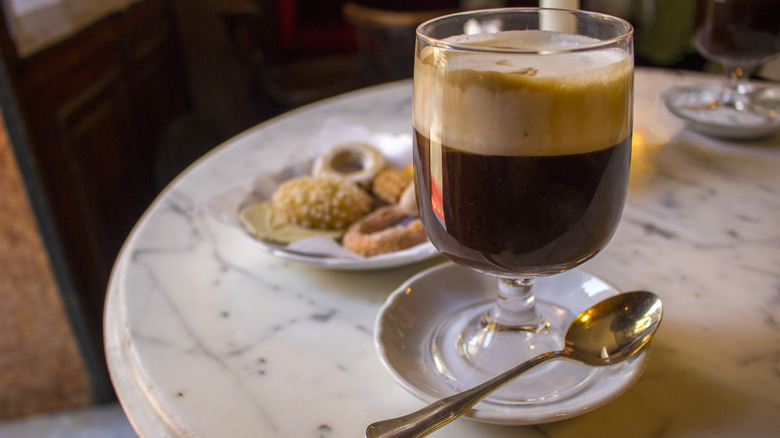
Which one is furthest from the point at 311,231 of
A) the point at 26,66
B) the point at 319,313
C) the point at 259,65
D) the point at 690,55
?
the point at 690,55

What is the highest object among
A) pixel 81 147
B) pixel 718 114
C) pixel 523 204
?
pixel 523 204

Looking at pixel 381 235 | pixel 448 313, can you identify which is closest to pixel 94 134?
pixel 381 235

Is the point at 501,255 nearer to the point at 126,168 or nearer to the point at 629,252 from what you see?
the point at 629,252

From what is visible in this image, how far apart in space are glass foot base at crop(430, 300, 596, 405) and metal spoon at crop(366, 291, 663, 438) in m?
0.02

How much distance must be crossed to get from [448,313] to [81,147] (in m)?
1.20

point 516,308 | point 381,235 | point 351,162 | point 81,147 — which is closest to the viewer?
point 516,308

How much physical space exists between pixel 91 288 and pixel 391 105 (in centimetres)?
86

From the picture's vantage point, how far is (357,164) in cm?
86

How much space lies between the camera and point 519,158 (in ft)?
1.30

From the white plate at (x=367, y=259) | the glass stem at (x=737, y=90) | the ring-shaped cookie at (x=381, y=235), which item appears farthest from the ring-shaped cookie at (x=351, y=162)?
the glass stem at (x=737, y=90)

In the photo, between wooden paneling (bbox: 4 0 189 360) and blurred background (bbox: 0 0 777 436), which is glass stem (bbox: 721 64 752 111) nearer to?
blurred background (bbox: 0 0 777 436)

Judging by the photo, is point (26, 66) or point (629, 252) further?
point (26, 66)

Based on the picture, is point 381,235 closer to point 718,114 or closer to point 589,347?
point 589,347

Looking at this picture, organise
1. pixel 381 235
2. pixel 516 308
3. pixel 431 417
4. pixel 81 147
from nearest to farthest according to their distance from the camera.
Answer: pixel 431 417
pixel 516 308
pixel 381 235
pixel 81 147
